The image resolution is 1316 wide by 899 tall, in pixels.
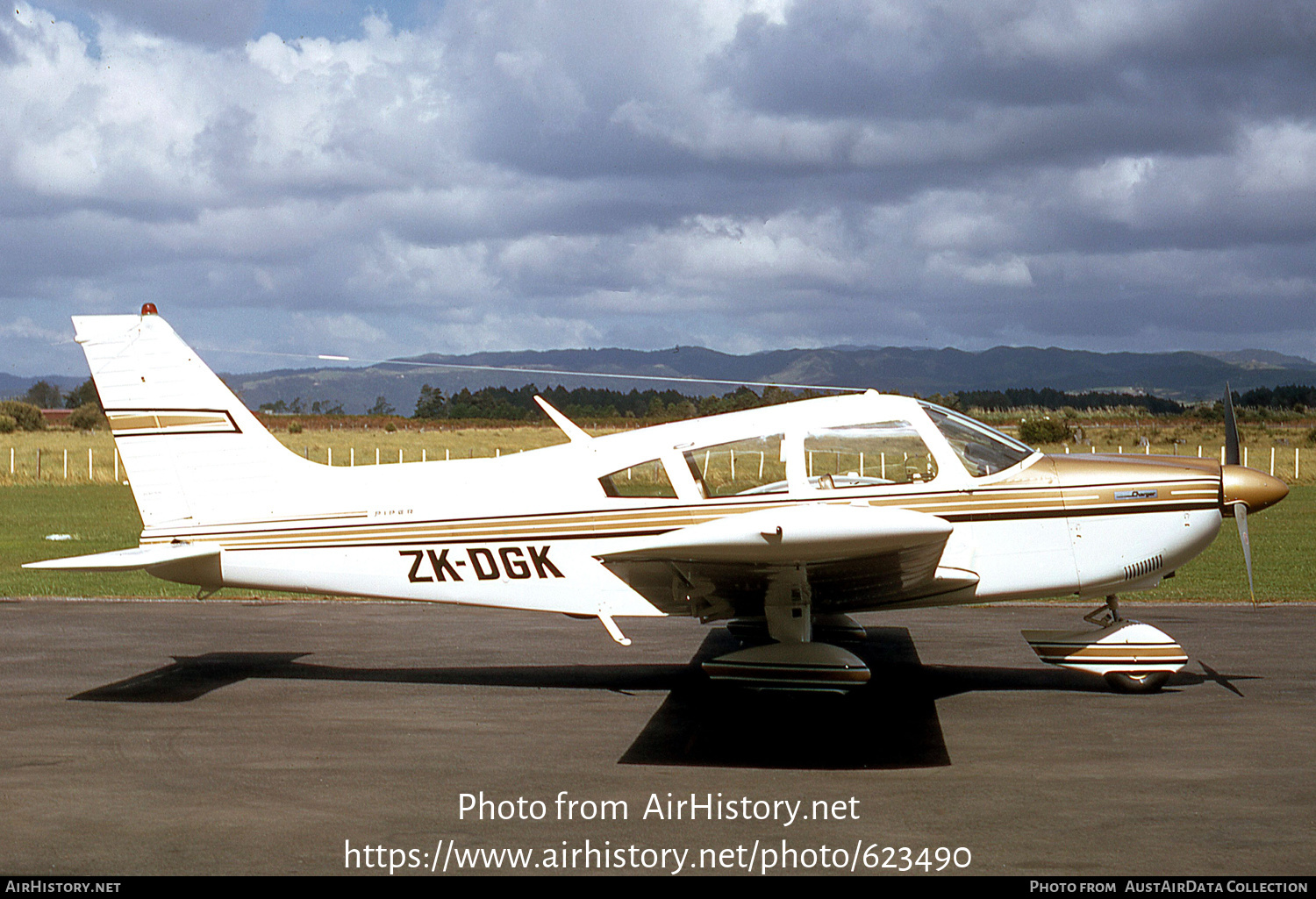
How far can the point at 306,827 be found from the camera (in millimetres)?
5988

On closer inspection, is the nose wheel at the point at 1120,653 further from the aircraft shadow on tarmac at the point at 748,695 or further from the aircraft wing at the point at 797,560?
the aircraft wing at the point at 797,560

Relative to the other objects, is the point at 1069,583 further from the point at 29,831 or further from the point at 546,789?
the point at 29,831

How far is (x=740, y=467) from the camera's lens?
8844mm

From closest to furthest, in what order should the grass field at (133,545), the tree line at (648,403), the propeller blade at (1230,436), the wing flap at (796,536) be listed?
the wing flap at (796,536)
the propeller blade at (1230,436)
the tree line at (648,403)
the grass field at (133,545)

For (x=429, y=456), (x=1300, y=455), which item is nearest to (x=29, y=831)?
(x=429, y=456)

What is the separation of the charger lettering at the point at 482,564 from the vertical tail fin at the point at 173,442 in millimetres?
1263

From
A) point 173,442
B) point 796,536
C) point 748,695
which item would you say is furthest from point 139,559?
point 796,536

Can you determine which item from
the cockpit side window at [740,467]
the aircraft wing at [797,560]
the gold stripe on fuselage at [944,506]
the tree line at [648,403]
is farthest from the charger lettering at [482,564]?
the tree line at [648,403]

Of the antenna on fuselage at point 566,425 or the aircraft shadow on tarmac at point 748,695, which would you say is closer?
the aircraft shadow on tarmac at point 748,695

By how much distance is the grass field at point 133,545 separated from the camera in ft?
49.8

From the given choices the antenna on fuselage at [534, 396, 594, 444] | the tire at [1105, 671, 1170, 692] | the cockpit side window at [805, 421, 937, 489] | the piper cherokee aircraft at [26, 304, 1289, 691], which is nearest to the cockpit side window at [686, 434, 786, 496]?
the piper cherokee aircraft at [26, 304, 1289, 691]

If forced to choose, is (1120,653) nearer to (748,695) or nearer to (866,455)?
(866,455)

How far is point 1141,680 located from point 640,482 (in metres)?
4.28

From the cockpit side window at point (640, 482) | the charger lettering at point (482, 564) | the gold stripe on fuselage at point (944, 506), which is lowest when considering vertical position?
the charger lettering at point (482, 564)
